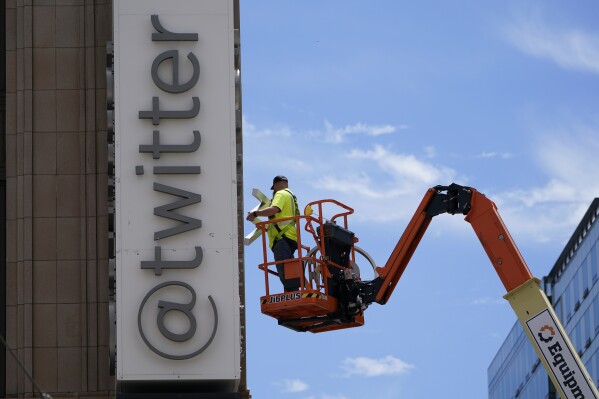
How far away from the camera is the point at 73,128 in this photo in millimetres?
31312

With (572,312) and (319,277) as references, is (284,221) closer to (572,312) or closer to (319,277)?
(319,277)

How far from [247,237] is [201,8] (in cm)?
500

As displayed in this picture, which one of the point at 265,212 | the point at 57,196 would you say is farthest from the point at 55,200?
the point at 265,212

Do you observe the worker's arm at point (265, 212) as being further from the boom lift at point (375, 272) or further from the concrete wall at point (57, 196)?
the concrete wall at point (57, 196)

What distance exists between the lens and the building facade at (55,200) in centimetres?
3008

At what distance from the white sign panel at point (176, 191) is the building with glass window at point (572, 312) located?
54559 mm

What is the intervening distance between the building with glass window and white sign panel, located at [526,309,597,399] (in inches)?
2257

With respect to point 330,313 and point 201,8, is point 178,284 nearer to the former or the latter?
point 330,313

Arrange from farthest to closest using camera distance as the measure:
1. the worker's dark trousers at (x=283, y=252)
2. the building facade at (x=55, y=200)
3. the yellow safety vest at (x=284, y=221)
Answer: the building facade at (x=55, y=200) < the yellow safety vest at (x=284, y=221) < the worker's dark trousers at (x=283, y=252)

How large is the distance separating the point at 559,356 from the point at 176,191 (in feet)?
27.4

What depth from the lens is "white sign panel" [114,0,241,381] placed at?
2953 cm

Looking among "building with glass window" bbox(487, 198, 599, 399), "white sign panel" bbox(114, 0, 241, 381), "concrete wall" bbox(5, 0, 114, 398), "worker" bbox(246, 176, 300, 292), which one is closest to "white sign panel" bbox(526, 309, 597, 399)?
"worker" bbox(246, 176, 300, 292)

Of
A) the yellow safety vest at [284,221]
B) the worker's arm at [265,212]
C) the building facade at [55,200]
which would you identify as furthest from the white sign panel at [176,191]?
the worker's arm at [265,212]

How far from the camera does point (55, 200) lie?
30938 mm
